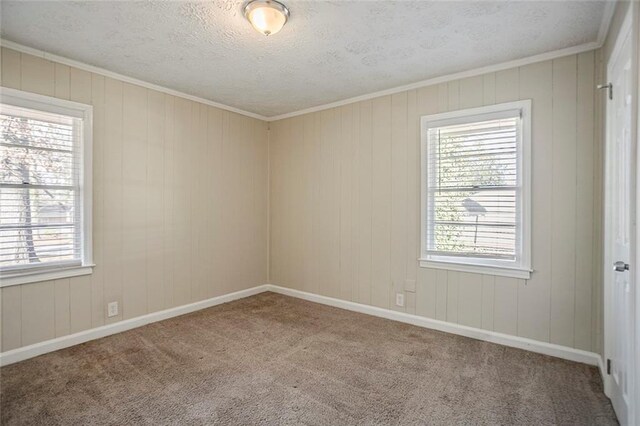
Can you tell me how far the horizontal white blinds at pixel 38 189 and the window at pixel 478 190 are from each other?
3347mm

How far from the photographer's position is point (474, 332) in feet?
11.0

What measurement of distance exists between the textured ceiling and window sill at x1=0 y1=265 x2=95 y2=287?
6.07ft

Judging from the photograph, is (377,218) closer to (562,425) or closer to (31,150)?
(562,425)

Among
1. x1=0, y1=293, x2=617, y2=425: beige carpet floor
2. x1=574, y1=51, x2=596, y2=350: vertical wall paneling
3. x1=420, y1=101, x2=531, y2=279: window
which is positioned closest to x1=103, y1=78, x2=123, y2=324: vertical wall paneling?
x1=0, y1=293, x2=617, y2=425: beige carpet floor

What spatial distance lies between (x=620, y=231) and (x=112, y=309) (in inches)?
163

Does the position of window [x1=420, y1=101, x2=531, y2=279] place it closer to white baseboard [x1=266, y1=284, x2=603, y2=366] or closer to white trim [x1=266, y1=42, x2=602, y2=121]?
white trim [x1=266, y1=42, x2=602, y2=121]

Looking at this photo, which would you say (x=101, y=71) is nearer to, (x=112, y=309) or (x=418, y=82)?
(x=112, y=309)

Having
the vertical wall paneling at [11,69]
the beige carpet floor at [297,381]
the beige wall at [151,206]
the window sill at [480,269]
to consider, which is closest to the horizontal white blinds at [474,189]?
the window sill at [480,269]

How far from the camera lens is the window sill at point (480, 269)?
3103 millimetres

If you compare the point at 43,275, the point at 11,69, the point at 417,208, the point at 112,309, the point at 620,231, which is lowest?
the point at 112,309

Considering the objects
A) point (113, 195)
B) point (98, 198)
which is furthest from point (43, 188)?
point (113, 195)

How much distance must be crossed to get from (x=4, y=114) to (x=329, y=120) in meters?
3.11

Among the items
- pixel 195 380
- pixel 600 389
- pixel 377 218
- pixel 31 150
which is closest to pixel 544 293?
pixel 600 389

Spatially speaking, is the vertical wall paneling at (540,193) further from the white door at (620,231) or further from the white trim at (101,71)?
the white trim at (101,71)
